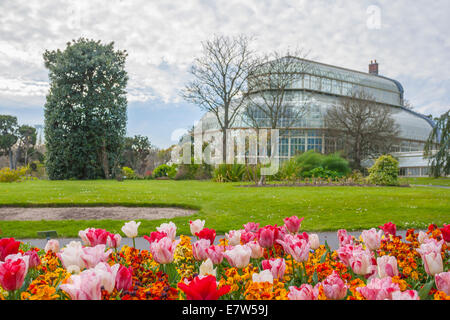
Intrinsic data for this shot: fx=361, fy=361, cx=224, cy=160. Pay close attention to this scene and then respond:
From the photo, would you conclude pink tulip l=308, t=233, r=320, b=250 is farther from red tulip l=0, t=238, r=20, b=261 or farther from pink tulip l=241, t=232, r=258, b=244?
red tulip l=0, t=238, r=20, b=261

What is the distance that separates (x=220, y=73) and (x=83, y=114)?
39.2 ft

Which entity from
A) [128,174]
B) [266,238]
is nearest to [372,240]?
[266,238]

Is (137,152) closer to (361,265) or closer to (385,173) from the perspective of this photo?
(385,173)

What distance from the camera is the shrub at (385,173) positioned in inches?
763

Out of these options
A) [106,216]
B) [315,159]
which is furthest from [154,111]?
[315,159]

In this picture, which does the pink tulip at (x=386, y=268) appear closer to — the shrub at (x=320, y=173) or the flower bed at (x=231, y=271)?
the flower bed at (x=231, y=271)

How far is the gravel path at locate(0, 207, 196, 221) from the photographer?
8.33 meters

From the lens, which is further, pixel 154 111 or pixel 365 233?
pixel 154 111

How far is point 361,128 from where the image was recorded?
33.9 metres
